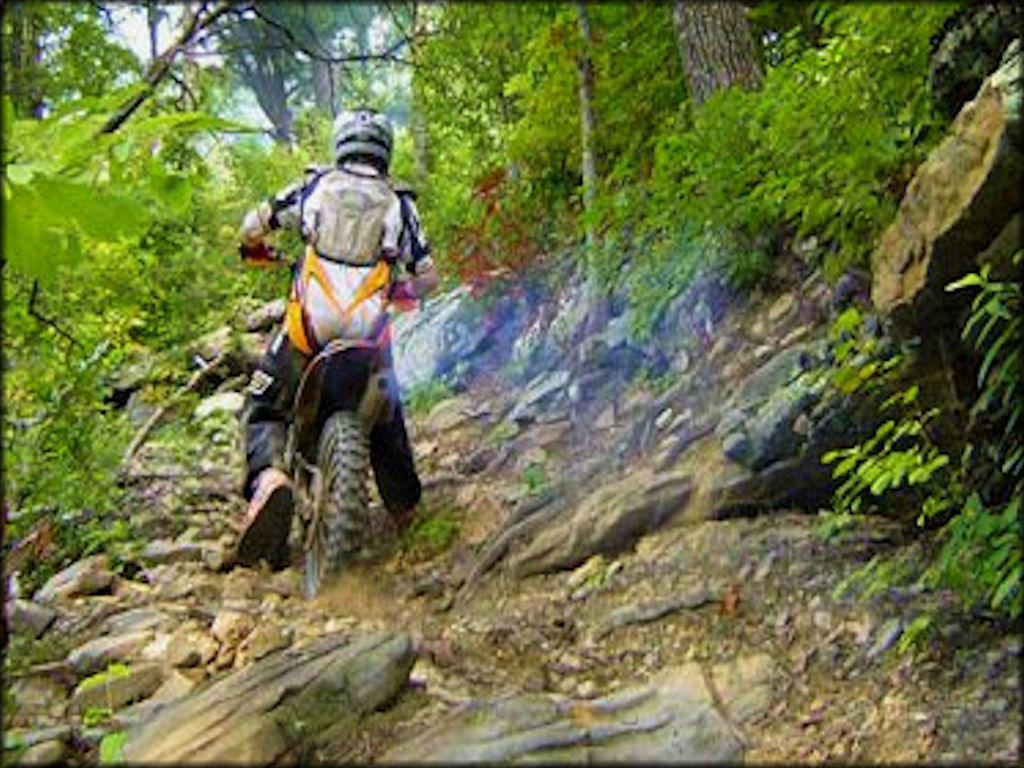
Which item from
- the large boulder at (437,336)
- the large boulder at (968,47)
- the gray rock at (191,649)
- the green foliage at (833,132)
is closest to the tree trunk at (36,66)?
the gray rock at (191,649)

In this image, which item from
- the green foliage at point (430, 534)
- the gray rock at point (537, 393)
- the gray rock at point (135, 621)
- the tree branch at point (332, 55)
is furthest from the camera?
the gray rock at point (537, 393)

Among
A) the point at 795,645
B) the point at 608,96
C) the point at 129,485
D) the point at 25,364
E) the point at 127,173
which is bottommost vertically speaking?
the point at 795,645

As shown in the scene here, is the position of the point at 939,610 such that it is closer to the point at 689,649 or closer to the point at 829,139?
the point at 689,649

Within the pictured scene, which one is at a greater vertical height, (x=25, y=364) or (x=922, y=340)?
(x=25, y=364)

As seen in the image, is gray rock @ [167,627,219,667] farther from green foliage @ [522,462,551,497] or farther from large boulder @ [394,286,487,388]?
large boulder @ [394,286,487,388]

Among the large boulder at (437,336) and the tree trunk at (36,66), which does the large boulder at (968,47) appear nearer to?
the tree trunk at (36,66)

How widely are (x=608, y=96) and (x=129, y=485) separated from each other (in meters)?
3.48

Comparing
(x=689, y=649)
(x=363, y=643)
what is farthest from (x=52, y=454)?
(x=689, y=649)

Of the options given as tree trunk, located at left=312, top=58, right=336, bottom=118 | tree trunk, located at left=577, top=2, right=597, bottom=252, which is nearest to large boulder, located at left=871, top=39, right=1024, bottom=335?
tree trunk, located at left=577, top=2, right=597, bottom=252

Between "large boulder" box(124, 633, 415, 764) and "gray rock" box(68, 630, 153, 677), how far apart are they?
112 cm

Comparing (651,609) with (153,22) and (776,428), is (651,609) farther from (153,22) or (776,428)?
(153,22)

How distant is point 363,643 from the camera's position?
6.70ft

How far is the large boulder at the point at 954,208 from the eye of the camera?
2.66 metres

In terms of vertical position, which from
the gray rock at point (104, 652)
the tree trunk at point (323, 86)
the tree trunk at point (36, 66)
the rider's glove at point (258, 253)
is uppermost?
the tree trunk at point (36, 66)
